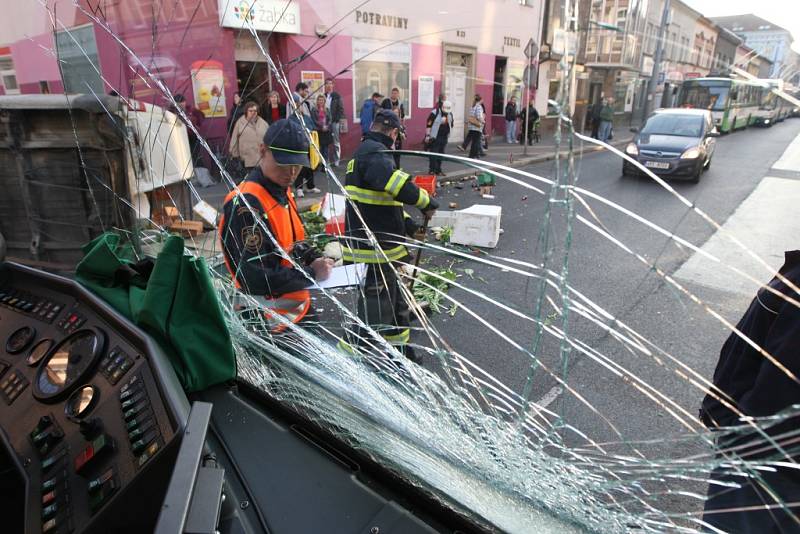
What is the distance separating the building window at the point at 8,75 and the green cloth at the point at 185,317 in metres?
14.3

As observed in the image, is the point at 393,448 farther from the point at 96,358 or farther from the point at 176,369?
the point at 96,358

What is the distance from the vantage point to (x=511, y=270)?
115 cm

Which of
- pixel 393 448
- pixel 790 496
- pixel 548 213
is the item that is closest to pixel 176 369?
pixel 393 448

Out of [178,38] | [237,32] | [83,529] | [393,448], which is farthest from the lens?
[178,38]

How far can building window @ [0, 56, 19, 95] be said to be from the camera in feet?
37.6

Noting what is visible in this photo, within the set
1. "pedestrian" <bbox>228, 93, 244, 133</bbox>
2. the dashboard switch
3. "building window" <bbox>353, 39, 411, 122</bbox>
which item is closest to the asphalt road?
the dashboard switch

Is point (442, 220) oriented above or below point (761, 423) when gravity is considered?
below

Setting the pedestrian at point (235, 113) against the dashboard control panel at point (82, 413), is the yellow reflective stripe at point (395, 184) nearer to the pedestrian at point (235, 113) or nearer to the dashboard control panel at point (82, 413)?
the pedestrian at point (235, 113)

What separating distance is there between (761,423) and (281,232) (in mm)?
1905

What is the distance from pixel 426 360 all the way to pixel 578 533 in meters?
0.54

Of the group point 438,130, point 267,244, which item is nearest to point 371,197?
point 267,244

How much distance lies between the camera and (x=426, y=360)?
4.27ft

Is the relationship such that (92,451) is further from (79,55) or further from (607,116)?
(607,116)

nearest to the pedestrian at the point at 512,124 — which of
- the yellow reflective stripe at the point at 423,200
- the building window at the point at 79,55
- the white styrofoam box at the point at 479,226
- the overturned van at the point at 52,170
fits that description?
the yellow reflective stripe at the point at 423,200
